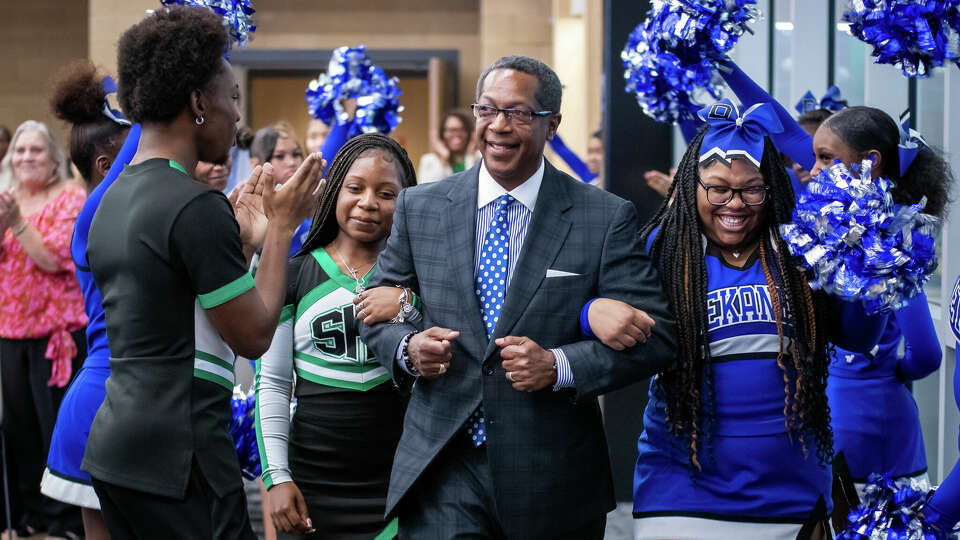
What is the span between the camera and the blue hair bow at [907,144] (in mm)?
3420

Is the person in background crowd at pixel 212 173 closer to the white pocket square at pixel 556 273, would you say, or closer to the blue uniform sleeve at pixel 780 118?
the blue uniform sleeve at pixel 780 118

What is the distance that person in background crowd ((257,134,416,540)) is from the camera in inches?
127

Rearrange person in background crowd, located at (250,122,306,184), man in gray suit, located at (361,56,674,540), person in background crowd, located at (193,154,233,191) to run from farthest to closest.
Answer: person in background crowd, located at (250,122,306,184) → person in background crowd, located at (193,154,233,191) → man in gray suit, located at (361,56,674,540)

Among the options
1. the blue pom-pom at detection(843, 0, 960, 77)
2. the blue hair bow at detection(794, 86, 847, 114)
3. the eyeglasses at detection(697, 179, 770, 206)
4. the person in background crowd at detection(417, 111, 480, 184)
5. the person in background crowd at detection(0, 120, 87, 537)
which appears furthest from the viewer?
the person in background crowd at detection(417, 111, 480, 184)

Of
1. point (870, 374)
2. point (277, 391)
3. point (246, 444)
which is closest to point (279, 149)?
point (246, 444)

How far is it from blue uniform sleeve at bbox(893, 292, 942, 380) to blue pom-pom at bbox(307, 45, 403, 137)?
8.11 feet

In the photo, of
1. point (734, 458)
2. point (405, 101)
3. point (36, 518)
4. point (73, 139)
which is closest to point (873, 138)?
point (734, 458)

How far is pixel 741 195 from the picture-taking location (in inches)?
118

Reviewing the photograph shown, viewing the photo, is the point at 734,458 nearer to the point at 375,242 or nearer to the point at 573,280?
the point at 573,280

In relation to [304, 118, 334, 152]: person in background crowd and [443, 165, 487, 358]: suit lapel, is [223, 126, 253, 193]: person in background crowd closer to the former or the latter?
[304, 118, 334, 152]: person in background crowd

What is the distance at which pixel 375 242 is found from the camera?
3424 millimetres

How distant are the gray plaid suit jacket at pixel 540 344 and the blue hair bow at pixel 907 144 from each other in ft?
3.55

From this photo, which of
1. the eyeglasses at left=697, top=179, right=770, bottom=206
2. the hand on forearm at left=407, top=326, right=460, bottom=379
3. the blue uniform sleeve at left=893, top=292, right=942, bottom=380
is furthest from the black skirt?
the blue uniform sleeve at left=893, top=292, right=942, bottom=380

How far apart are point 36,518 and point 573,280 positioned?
410cm
